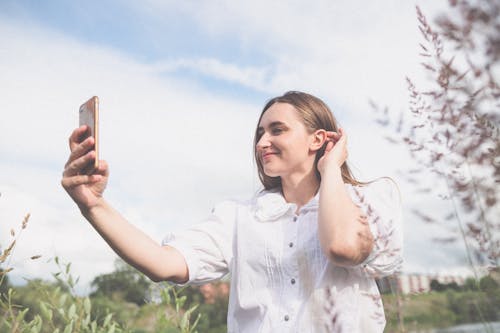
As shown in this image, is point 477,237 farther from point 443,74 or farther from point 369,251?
point 369,251

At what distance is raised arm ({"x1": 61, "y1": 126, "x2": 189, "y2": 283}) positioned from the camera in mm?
1821

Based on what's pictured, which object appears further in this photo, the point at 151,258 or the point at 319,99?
the point at 319,99

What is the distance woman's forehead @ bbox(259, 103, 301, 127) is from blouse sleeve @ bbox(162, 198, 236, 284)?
1.57 feet

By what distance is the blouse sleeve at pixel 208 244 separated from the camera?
2.41 meters

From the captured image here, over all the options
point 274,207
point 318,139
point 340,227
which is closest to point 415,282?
point 340,227

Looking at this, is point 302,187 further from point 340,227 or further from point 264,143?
point 340,227

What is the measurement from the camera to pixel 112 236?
2.00 meters

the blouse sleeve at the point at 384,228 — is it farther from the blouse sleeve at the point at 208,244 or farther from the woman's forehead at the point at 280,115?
the blouse sleeve at the point at 208,244

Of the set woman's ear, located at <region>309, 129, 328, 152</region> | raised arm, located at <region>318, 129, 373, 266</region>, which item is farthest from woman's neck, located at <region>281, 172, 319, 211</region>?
raised arm, located at <region>318, 129, 373, 266</region>

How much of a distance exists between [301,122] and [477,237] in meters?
1.32

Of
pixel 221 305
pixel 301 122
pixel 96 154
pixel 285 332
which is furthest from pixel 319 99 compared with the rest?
pixel 221 305

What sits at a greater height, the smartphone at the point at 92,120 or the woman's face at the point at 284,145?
the woman's face at the point at 284,145

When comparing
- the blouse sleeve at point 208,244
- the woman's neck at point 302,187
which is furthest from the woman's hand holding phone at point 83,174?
the woman's neck at point 302,187

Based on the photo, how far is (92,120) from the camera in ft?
5.86
